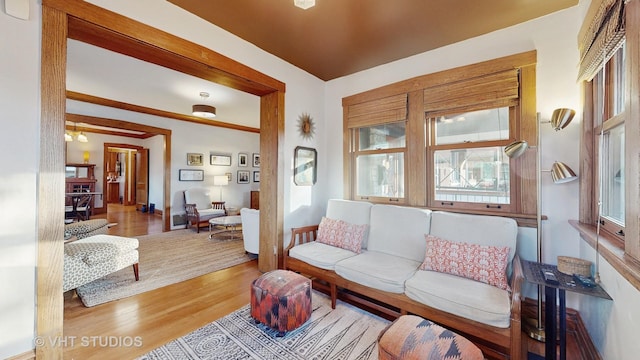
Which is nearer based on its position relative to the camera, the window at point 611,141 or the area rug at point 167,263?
→ the window at point 611,141

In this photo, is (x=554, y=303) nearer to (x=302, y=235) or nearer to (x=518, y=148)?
(x=518, y=148)

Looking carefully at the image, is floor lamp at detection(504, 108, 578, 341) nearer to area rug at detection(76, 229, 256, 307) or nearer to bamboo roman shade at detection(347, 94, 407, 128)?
bamboo roman shade at detection(347, 94, 407, 128)

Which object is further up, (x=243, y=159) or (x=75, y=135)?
(x=75, y=135)

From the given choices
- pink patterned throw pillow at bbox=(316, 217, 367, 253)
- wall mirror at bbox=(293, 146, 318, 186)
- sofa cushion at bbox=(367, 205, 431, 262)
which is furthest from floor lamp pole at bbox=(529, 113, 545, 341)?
wall mirror at bbox=(293, 146, 318, 186)

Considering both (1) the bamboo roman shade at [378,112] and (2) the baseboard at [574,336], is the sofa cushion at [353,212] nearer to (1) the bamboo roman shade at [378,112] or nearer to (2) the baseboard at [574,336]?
(1) the bamboo roman shade at [378,112]

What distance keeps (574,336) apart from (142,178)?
10776 millimetres

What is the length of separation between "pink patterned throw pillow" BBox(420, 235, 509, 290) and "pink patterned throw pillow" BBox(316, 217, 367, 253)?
726 millimetres

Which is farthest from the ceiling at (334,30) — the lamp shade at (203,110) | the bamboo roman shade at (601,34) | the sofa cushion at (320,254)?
the sofa cushion at (320,254)

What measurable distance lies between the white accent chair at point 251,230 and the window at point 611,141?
360cm

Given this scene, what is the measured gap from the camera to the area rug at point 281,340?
1768 mm

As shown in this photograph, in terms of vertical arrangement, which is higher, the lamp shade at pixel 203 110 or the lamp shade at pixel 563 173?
the lamp shade at pixel 203 110

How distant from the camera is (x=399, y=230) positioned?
8.52 feet

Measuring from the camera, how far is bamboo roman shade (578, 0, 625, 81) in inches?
50.9

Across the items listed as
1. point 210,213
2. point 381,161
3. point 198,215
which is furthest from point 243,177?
point 381,161
